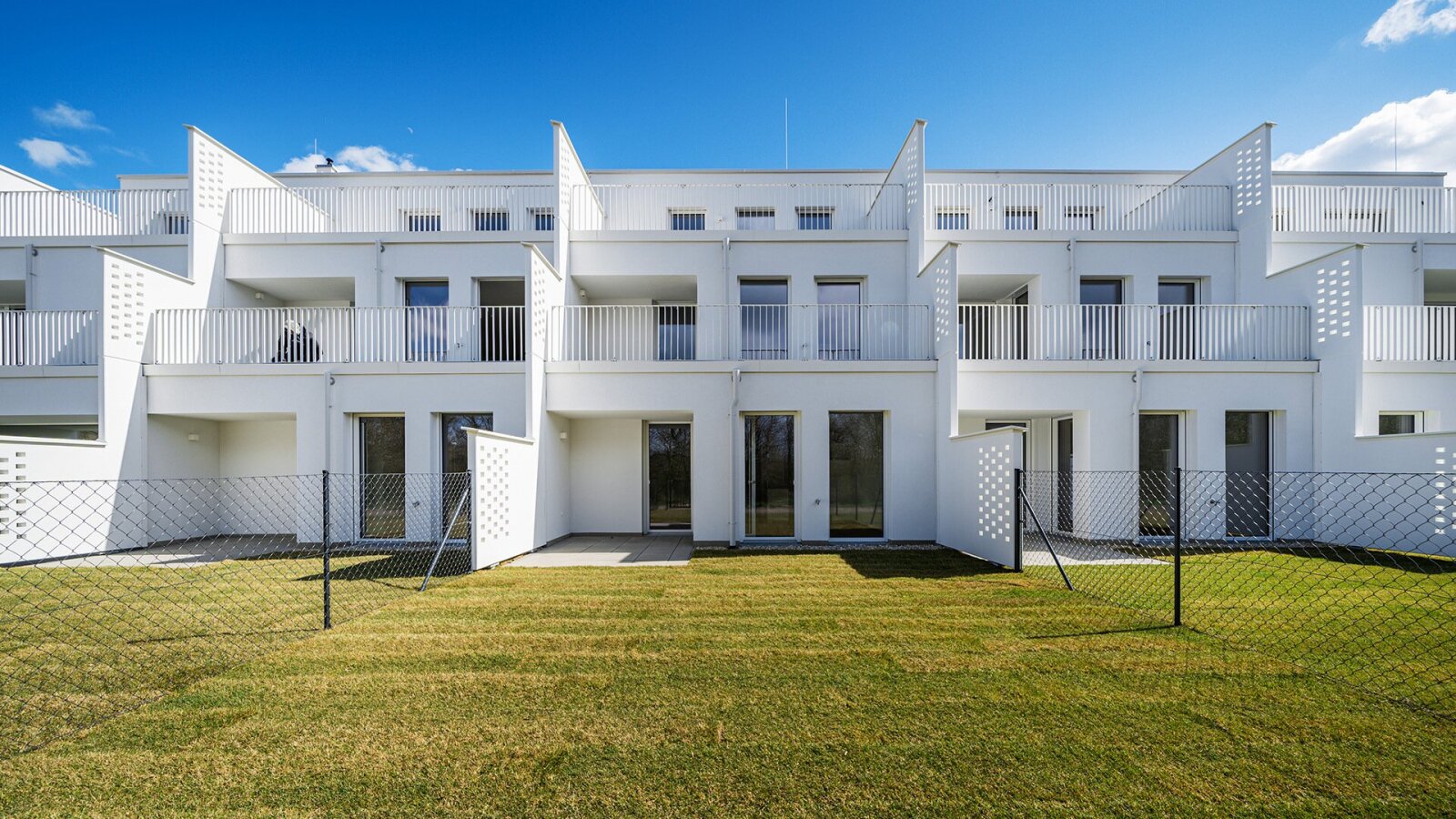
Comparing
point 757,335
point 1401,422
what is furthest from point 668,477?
point 1401,422

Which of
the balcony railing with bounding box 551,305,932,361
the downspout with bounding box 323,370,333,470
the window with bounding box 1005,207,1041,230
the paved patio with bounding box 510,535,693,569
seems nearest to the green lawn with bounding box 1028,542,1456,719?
the balcony railing with bounding box 551,305,932,361

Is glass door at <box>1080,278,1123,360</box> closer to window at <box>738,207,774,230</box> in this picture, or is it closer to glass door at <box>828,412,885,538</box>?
glass door at <box>828,412,885,538</box>

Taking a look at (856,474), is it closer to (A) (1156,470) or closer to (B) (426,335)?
(A) (1156,470)

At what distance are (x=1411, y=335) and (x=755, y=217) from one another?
40.8 ft

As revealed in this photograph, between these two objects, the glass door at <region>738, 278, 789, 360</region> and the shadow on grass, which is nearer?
the shadow on grass

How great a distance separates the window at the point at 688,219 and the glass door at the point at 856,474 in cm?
676

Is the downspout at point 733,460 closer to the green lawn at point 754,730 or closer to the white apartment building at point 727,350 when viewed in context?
the white apartment building at point 727,350

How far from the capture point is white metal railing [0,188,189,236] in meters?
11.1

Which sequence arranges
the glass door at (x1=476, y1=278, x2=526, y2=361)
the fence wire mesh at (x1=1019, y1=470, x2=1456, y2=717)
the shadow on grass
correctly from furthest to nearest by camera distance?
1. the glass door at (x1=476, y1=278, x2=526, y2=361)
2. the shadow on grass
3. the fence wire mesh at (x1=1019, y1=470, x2=1456, y2=717)

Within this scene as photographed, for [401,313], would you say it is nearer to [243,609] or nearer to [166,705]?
[243,609]

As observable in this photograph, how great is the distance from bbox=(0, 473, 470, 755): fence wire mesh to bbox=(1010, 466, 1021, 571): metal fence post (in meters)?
6.85

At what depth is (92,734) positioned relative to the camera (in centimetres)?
300

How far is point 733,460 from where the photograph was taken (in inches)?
362

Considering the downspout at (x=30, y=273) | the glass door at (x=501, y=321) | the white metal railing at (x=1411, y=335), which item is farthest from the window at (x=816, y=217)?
the downspout at (x=30, y=273)
